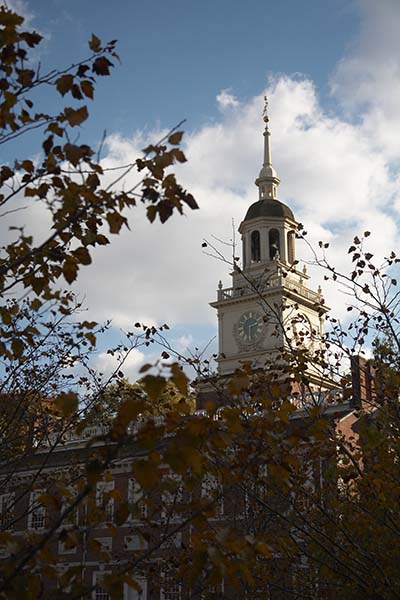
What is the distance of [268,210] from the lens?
2158 inches

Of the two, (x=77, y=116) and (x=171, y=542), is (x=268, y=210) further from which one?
(x=77, y=116)

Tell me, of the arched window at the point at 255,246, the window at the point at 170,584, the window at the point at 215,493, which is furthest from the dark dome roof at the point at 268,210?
the window at the point at 215,493

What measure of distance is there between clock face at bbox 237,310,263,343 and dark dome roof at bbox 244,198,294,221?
307 inches

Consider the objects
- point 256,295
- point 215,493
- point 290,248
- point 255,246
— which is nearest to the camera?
point 215,493

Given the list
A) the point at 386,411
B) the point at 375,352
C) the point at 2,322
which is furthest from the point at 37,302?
the point at 375,352

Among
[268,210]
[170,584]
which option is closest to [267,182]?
[268,210]

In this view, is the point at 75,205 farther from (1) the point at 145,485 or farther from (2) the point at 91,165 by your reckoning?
(1) the point at 145,485

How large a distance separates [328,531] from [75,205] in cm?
821

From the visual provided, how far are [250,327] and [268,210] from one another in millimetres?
9511

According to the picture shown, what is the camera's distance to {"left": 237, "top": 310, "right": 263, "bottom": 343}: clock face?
50831mm

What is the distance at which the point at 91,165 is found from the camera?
5.84 metres

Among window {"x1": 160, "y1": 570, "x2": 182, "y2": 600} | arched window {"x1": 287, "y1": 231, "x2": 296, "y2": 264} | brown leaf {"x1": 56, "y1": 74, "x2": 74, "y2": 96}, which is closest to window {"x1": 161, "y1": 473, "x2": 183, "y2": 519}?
brown leaf {"x1": 56, "y1": 74, "x2": 74, "y2": 96}

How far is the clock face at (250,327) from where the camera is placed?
50.8 m

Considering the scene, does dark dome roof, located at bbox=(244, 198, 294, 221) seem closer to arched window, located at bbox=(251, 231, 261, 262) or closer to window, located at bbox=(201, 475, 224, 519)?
arched window, located at bbox=(251, 231, 261, 262)
